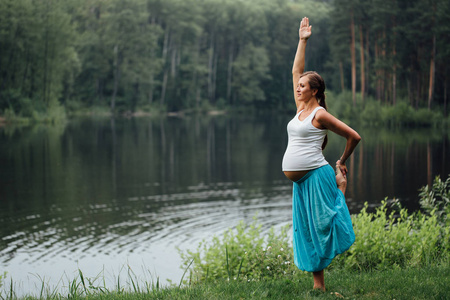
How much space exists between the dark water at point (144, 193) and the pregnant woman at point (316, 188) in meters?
2.62

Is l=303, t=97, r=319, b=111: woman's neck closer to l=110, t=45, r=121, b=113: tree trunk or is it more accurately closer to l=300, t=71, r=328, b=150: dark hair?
l=300, t=71, r=328, b=150: dark hair

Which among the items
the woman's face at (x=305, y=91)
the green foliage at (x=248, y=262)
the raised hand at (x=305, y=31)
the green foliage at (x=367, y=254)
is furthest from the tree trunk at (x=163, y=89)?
the woman's face at (x=305, y=91)

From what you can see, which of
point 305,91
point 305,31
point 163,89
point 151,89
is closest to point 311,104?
point 305,91

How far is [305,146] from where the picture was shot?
5.55 meters

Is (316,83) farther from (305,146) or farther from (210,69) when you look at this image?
(210,69)

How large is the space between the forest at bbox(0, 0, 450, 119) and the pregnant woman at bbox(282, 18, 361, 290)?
39.8 meters

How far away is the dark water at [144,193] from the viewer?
476 inches

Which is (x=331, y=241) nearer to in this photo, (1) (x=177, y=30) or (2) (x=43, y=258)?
(2) (x=43, y=258)

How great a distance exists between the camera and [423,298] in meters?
5.38

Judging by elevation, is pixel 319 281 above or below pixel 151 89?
below

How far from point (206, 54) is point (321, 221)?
82990mm

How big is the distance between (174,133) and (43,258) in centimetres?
3328

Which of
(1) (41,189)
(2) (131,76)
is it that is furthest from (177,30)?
(1) (41,189)

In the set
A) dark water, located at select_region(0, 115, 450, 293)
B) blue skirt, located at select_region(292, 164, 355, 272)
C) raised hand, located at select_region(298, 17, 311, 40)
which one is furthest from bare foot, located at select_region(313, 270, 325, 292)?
dark water, located at select_region(0, 115, 450, 293)
